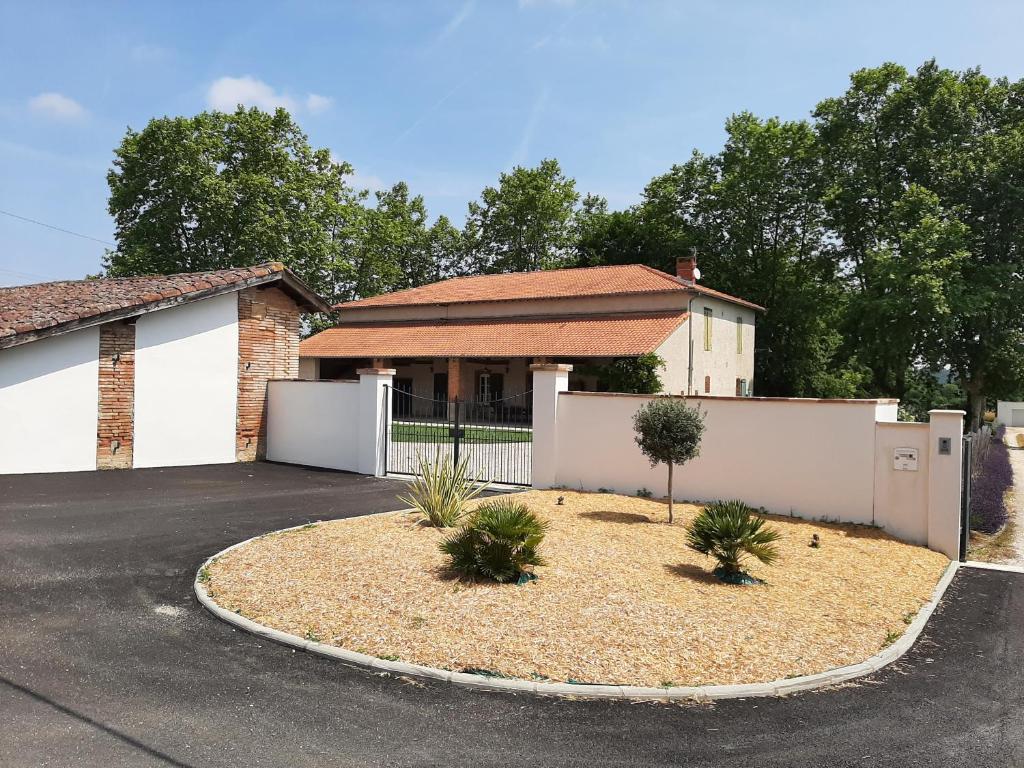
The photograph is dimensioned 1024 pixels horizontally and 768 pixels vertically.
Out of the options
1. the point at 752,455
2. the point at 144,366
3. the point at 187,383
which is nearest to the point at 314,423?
the point at 187,383

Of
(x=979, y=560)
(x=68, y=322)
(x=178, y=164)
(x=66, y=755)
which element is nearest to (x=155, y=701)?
(x=66, y=755)

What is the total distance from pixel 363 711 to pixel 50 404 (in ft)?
48.7

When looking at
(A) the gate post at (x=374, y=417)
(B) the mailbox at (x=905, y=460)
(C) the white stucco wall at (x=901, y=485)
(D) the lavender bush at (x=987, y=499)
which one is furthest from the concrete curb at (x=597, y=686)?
(A) the gate post at (x=374, y=417)

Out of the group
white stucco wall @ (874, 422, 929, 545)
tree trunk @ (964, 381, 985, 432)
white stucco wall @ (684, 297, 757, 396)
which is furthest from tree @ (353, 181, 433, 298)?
white stucco wall @ (874, 422, 929, 545)

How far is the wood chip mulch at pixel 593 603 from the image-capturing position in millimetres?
5738

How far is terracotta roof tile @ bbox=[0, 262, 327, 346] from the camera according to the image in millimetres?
15453

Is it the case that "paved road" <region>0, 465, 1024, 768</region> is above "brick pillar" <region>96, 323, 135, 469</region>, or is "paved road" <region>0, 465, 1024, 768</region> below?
below

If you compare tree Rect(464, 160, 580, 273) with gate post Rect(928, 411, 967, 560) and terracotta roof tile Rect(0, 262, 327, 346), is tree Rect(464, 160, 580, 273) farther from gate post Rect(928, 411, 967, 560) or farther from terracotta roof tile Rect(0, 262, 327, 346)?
gate post Rect(928, 411, 967, 560)

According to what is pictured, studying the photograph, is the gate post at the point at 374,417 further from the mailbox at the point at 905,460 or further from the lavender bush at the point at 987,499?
the lavender bush at the point at 987,499

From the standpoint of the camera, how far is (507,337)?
35.1 metres

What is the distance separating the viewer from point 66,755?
410cm

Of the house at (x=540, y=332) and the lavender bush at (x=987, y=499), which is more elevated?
the house at (x=540, y=332)

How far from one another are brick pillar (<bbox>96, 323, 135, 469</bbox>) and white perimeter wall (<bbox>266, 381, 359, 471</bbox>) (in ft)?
12.3

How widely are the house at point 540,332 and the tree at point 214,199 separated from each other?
6.13m
